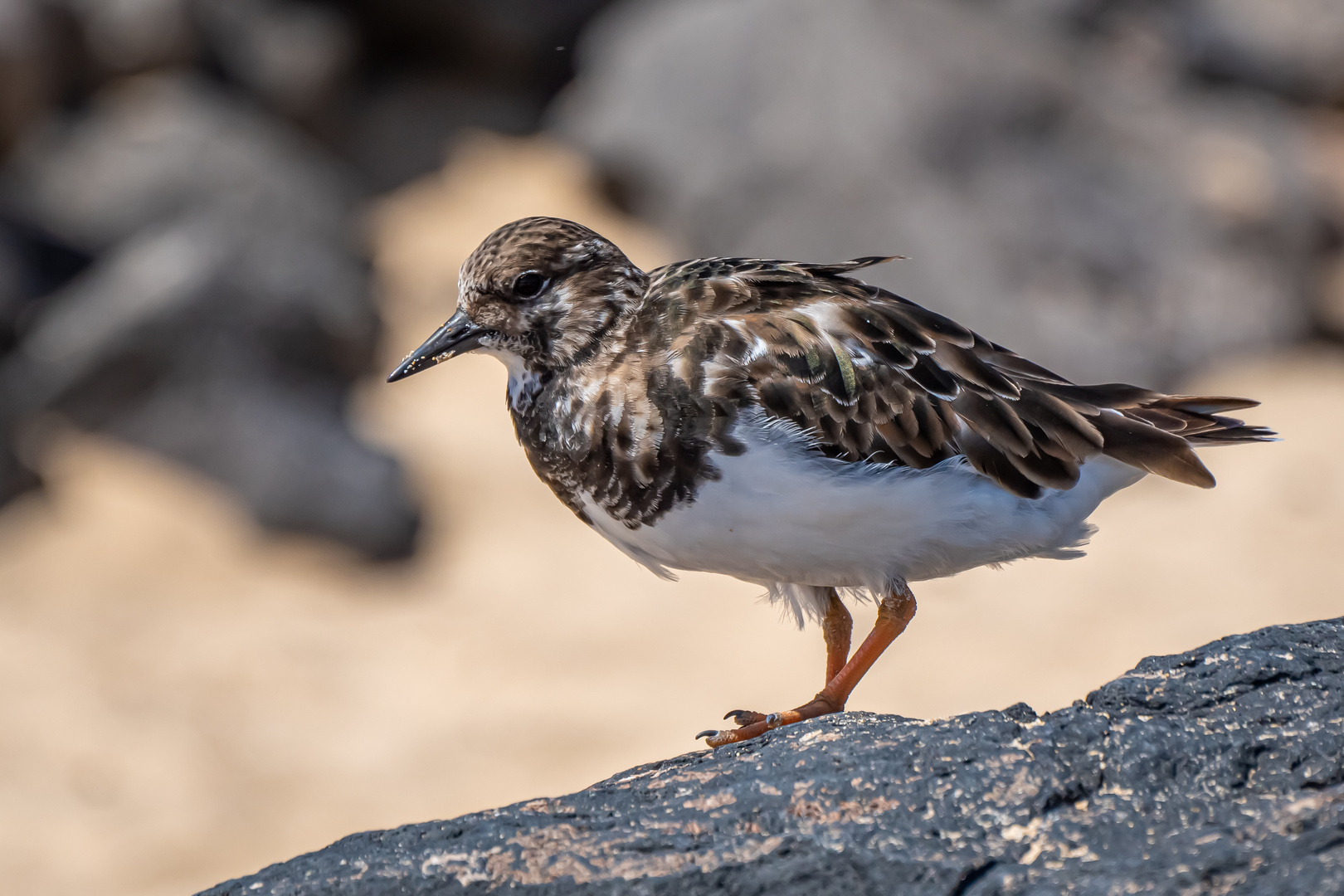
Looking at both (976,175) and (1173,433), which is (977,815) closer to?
(1173,433)

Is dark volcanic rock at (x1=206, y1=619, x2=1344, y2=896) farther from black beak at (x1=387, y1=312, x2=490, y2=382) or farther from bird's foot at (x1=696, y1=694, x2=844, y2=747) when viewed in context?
black beak at (x1=387, y1=312, x2=490, y2=382)

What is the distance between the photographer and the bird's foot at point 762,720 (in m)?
Answer: 3.26

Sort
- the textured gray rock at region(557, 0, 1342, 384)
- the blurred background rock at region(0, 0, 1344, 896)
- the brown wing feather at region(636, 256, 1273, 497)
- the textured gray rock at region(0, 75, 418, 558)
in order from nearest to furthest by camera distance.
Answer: the brown wing feather at region(636, 256, 1273, 497) → the blurred background rock at region(0, 0, 1344, 896) → the textured gray rock at region(0, 75, 418, 558) → the textured gray rock at region(557, 0, 1342, 384)

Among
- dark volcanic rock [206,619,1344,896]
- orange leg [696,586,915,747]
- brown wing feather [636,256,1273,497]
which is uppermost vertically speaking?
brown wing feather [636,256,1273,497]

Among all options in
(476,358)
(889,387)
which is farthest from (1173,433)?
(476,358)

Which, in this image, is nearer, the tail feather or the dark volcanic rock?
the dark volcanic rock

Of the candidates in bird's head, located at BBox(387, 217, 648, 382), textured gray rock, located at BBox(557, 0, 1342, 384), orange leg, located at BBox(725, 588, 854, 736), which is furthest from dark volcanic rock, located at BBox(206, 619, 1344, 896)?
textured gray rock, located at BBox(557, 0, 1342, 384)

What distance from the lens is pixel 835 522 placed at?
10.4 feet

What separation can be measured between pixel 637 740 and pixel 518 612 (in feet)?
5.60

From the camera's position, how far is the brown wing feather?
3.26 meters

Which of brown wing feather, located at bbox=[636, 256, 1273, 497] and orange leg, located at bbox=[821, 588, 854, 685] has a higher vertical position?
brown wing feather, located at bbox=[636, 256, 1273, 497]

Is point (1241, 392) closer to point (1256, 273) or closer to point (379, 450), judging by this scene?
point (1256, 273)

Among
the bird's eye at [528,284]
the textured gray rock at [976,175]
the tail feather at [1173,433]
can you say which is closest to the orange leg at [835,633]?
the tail feather at [1173,433]

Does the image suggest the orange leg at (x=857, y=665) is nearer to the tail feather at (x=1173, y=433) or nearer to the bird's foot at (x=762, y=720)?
the bird's foot at (x=762, y=720)
